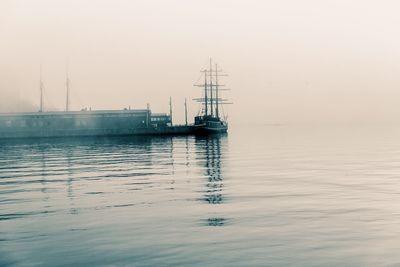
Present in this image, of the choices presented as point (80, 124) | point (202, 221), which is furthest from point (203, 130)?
point (202, 221)

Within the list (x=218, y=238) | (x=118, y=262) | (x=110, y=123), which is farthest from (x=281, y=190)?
(x=110, y=123)

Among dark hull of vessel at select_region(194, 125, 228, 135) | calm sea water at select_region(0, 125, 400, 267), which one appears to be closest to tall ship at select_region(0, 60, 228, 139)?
dark hull of vessel at select_region(194, 125, 228, 135)

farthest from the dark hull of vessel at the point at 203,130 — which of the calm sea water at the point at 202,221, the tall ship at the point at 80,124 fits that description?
the calm sea water at the point at 202,221

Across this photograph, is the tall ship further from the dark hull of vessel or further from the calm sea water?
the calm sea water

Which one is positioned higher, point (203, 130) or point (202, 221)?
point (203, 130)

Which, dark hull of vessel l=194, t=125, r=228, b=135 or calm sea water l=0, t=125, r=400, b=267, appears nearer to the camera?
calm sea water l=0, t=125, r=400, b=267

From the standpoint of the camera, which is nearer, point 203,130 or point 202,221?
point 202,221

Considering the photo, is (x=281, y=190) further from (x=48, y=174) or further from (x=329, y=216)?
(x=48, y=174)

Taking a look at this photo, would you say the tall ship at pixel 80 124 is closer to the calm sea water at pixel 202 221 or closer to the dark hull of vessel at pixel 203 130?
the dark hull of vessel at pixel 203 130

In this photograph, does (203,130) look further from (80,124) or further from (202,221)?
(202,221)

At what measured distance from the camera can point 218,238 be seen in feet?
59.2

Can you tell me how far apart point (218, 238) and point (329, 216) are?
609cm

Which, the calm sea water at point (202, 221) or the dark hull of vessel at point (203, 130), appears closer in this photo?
the calm sea water at point (202, 221)

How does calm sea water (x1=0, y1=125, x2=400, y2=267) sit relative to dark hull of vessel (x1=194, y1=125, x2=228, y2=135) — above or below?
below
